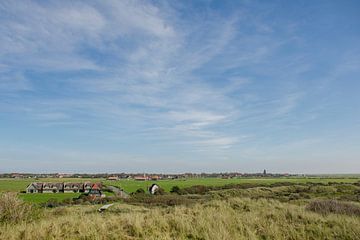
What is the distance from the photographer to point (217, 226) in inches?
336

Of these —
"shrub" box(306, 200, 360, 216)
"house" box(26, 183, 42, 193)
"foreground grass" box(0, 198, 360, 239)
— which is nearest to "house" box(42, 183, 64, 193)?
"house" box(26, 183, 42, 193)

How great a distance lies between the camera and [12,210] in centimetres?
1094

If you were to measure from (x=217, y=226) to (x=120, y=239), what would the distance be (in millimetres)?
2354

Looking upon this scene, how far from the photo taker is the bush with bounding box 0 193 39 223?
35.1 ft

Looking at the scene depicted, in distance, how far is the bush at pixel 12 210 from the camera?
10711mm

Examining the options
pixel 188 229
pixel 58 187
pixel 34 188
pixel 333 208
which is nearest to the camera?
pixel 188 229

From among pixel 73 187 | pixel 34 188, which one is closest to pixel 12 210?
pixel 34 188

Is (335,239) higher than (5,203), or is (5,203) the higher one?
(5,203)

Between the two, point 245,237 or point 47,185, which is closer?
point 245,237

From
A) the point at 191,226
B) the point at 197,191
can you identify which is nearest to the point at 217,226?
the point at 191,226

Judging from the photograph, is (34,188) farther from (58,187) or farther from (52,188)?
(58,187)

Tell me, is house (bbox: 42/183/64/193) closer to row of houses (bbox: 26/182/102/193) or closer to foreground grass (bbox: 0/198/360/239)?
row of houses (bbox: 26/182/102/193)

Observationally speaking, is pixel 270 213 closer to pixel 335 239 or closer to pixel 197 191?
pixel 335 239

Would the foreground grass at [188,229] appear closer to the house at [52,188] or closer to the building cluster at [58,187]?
the building cluster at [58,187]
